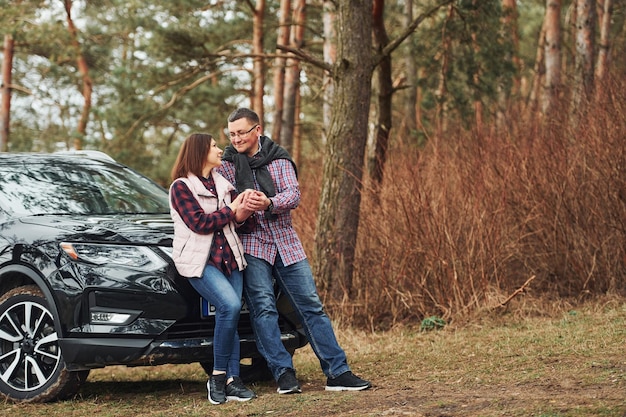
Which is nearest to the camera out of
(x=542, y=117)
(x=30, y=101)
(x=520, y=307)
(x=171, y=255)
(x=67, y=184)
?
(x=171, y=255)

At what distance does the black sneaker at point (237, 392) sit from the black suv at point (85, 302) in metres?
0.22

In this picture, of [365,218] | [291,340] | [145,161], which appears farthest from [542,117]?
[145,161]

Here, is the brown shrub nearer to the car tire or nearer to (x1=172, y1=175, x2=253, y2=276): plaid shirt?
(x1=172, y1=175, x2=253, y2=276): plaid shirt

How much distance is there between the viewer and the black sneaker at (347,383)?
6.26 meters

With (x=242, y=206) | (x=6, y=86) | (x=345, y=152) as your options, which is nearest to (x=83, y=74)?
(x=6, y=86)

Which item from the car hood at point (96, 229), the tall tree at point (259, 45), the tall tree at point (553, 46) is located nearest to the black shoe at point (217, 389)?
the car hood at point (96, 229)

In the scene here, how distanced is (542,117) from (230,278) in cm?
653

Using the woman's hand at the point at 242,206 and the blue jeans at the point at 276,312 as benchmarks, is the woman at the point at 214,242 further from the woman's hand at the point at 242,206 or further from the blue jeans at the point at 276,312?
the blue jeans at the point at 276,312

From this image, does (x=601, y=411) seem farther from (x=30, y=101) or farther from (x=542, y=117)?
(x=30, y=101)

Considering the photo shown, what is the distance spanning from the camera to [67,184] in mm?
7160

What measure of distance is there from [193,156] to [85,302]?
1134 millimetres

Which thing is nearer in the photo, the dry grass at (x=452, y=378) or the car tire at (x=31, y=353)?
the dry grass at (x=452, y=378)

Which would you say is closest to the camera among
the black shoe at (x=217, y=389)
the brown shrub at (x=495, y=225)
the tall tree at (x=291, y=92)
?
the black shoe at (x=217, y=389)

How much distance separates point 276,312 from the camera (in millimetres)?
6215
